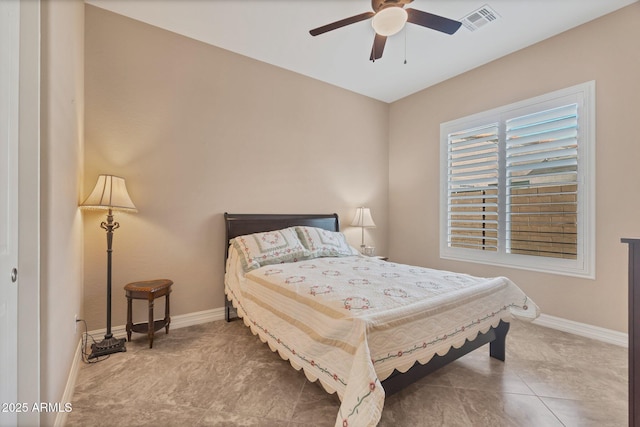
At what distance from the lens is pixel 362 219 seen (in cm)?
407

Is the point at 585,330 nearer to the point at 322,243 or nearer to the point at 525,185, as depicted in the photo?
the point at 525,185

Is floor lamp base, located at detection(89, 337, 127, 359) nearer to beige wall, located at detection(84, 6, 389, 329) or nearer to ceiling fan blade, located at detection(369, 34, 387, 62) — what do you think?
beige wall, located at detection(84, 6, 389, 329)

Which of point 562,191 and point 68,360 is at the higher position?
point 562,191

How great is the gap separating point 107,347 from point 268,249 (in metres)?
1.54

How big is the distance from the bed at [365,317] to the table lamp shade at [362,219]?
120cm

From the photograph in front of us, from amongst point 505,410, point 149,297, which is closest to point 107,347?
point 149,297

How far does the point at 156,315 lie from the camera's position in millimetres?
2807

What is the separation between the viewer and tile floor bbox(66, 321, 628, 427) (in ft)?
5.23

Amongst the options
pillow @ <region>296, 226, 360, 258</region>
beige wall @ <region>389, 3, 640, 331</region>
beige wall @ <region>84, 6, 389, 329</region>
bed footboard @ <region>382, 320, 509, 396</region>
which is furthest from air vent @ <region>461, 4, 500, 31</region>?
bed footboard @ <region>382, 320, 509, 396</region>

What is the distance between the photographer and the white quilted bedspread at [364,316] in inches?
53.4

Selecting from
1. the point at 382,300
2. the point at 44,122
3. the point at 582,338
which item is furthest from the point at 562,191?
the point at 44,122

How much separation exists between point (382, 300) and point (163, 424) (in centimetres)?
142

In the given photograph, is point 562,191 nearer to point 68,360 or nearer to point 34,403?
point 34,403

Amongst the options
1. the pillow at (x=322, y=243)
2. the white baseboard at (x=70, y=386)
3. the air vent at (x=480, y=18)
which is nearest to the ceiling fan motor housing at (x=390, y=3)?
the air vent at (x=480, y=18)
